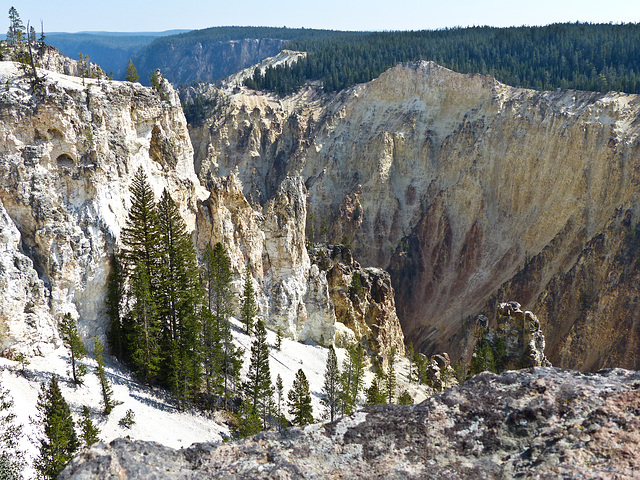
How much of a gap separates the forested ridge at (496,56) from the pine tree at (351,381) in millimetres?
64369

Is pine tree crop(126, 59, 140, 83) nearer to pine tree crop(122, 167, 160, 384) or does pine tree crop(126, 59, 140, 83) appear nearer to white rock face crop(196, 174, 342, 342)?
white rock face crop(196, 174, 342, 342)

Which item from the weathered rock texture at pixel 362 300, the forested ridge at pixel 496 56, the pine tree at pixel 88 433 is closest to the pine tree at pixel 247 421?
the pine tree at pixel 88 433

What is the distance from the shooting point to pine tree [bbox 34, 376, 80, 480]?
64.4 feet

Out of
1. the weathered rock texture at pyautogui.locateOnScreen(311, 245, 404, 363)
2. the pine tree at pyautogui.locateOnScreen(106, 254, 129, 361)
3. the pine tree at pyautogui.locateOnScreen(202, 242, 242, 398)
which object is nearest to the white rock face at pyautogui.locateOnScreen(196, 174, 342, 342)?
the pine tree at pyautogui.locateOnScreen(202, 242, 242, 398)

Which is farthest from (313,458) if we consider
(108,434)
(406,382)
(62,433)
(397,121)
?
(397,121)

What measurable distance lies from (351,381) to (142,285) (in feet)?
70.4

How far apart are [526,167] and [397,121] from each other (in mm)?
25455

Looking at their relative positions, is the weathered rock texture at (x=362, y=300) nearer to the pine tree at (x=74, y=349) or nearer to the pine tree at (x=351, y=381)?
the pine tree at (x=351, y=381)

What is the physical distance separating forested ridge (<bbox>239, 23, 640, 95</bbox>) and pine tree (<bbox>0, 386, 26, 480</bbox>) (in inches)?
3518

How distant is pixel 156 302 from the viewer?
32.4 meters

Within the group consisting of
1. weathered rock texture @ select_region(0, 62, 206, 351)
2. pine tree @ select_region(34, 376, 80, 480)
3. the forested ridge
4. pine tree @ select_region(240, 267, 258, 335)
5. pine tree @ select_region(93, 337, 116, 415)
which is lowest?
pine tree @ select_region(240, 267, 258, 335)

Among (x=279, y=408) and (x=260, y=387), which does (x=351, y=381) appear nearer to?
(x=279, y=408)

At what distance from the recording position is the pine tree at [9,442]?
19673 millimetres

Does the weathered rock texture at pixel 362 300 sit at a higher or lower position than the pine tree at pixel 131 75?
lower
